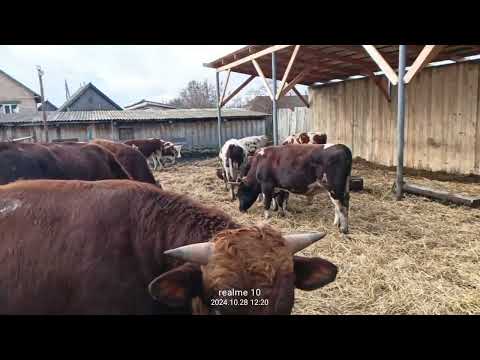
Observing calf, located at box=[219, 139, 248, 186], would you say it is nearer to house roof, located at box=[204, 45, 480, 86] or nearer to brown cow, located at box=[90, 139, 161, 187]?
house roof, located at box=[204, 45, 480, 86]

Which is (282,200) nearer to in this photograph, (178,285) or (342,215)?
(342,215)

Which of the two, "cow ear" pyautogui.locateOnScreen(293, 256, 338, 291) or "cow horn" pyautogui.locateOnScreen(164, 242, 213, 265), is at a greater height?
"cow horn" pyautogui.locateOnScreen(164, 242, 213, 265)

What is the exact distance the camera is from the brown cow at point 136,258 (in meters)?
1.19

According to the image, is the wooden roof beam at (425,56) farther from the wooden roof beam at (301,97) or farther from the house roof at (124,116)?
the house roof at (124,116)

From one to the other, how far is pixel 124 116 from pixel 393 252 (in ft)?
36.6

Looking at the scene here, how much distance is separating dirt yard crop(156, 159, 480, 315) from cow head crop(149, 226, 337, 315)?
1298mm

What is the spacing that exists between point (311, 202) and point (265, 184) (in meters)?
1.09

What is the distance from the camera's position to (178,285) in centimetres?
122

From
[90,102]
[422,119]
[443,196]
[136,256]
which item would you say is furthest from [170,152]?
[136,256]

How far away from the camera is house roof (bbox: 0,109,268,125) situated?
8.80 metres

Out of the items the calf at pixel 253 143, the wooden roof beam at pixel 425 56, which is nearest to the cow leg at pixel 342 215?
the wooden roof beam at pixel 425 56

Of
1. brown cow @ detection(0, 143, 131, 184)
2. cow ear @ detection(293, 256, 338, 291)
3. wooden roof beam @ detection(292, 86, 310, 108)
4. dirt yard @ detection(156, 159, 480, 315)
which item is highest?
wooden roof beam @ detection(292, 86, 310, 108)

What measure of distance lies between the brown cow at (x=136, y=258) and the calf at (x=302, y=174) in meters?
3.23

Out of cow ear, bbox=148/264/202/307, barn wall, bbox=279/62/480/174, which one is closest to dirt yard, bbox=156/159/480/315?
cow ear, bbox=148/264/202/307
